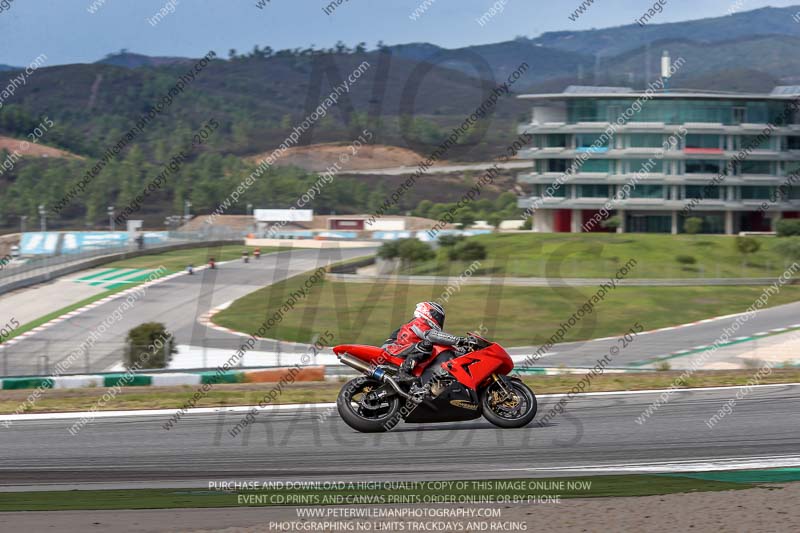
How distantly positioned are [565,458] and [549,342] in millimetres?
29461

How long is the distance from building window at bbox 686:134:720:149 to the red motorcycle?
87511mm

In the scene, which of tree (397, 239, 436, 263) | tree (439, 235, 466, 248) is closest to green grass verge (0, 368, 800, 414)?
tree (397, 239, 436, 263)

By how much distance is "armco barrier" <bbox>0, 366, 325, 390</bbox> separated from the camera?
23.2 metres

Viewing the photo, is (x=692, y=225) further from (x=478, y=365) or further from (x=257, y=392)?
(x=478, y=365)

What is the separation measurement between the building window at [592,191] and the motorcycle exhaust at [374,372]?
283 ft

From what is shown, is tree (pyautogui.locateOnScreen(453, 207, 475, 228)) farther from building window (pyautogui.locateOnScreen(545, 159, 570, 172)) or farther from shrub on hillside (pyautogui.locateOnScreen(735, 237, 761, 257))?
shrub on hillside (pyautogui.locateOnScreen(735, 237, 761, 257))

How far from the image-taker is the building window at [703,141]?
94.1 metres

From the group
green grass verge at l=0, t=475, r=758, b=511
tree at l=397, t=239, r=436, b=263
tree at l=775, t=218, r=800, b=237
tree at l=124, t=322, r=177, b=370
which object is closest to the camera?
green grass verge at l=0, t=475, r=758, b=511

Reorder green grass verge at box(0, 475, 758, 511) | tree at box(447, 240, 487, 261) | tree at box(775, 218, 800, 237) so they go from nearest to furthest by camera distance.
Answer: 1. green grass verge at box(0, 475, 758, 511)
2. tree at box(447, 240, 487, 261)
3. tree at box(775, 218, 800, 237)

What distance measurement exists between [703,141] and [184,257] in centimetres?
5167

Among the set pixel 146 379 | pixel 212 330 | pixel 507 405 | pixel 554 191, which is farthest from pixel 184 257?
pixel 507 405

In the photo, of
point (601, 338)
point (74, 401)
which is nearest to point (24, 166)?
point (601, 338)

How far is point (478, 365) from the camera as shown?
11930mm

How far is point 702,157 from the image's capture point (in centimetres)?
9388
